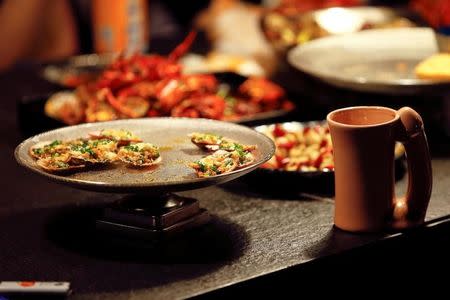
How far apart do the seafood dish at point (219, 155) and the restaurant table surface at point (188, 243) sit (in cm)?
15

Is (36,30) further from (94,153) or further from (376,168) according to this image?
(376,168)

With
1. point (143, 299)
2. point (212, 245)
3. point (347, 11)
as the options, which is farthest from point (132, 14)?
point (143, 299)

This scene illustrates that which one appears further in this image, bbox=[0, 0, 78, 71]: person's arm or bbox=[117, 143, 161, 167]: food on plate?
bbox=[0, 0, 78, 71]: person's arm

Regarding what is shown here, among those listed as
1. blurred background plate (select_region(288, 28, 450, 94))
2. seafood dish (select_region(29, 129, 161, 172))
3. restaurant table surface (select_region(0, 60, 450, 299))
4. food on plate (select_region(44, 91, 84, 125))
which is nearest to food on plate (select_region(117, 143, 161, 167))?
seafood dish (select_region(29, 129, 161, 172))

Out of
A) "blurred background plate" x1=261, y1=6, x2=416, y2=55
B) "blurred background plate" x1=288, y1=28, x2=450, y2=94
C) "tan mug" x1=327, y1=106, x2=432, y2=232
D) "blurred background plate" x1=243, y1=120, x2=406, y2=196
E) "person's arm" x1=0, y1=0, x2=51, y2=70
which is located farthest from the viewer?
"person's arm" x1=0, y1=0, x2=51, y2=70

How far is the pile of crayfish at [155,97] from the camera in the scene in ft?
7.55

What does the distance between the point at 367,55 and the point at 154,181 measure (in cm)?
124

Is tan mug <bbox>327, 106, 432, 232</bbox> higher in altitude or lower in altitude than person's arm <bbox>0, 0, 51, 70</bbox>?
higher

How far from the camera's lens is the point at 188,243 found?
1479 mm

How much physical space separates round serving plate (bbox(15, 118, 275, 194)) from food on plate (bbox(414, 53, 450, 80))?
0.66 meters

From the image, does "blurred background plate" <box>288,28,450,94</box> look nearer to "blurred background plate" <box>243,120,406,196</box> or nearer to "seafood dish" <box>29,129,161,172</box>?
"blurred background plate" <box>243,120,406,196</box>

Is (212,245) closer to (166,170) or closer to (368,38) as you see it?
(166,170)

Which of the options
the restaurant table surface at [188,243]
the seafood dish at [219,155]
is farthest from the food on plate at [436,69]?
the seafood dish at [219,155]

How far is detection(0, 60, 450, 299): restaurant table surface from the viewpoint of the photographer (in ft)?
4.37
